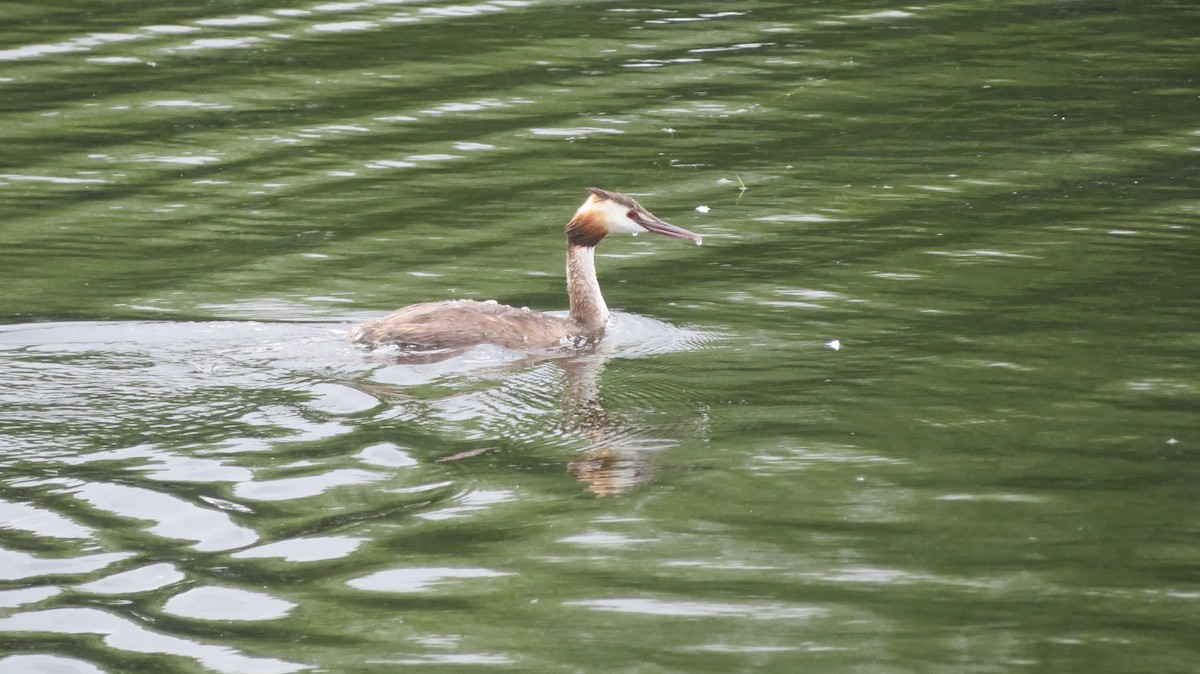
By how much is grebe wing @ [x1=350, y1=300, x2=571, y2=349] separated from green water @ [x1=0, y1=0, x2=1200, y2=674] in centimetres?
16

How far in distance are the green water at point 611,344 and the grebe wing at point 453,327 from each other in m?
0.16

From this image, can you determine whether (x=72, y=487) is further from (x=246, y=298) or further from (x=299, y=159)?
(x=299, y=159)

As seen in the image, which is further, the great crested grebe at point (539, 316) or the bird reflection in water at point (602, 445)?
the great crested grebe at point (539, 316)

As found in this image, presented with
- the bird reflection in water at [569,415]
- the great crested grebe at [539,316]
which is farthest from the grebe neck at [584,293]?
the bird reflection in water at [569,415]

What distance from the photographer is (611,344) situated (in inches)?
409

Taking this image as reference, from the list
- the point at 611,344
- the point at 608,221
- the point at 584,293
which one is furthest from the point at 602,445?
the point at 608,221

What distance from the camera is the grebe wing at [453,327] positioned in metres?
9.80

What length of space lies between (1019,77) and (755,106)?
2.69m

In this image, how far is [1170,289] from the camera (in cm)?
1061

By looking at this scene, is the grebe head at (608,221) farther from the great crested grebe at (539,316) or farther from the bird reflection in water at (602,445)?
the bird reflection in water at (602,445)

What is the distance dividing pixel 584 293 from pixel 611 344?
0.49m

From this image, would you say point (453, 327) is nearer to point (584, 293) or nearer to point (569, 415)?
point (584, 293)

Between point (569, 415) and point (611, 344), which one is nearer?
point (569, 415)

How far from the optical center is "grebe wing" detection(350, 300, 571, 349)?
9797 mm
